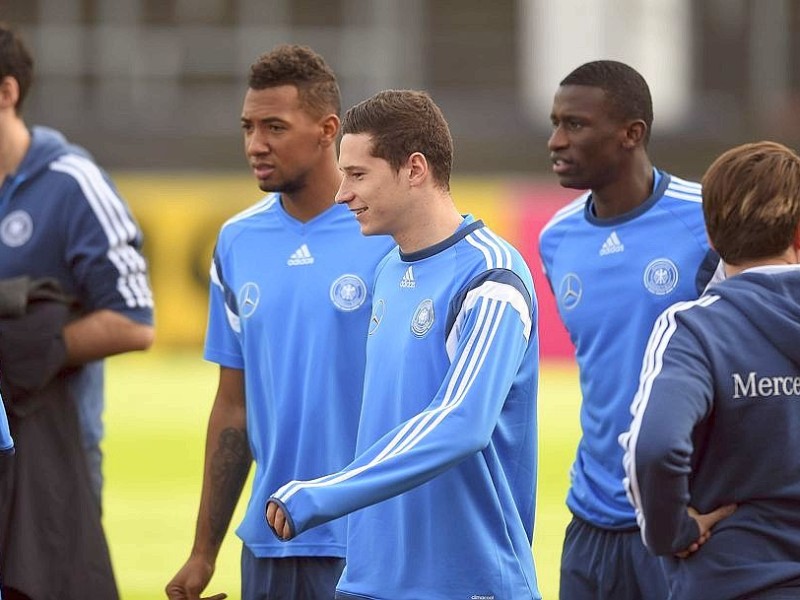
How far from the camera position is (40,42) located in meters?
22.6

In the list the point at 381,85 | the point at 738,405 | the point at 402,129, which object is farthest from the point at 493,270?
the point at 381,85

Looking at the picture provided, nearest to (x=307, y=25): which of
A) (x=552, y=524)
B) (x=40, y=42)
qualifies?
(x=40, y=42)

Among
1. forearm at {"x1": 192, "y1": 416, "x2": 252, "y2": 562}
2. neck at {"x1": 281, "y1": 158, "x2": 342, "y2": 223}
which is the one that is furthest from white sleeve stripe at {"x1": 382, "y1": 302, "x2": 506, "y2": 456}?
forearm at {"x1": 192, "y1": 416, "x2": 252, "y2": 562}

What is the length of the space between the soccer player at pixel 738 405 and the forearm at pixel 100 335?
2318 millimetres

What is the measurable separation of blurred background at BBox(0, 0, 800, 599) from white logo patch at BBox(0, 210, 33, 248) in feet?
38.5

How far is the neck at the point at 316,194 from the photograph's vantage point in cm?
504

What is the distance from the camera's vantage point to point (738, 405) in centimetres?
360

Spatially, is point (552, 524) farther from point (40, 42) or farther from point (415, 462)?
point (40, 42)

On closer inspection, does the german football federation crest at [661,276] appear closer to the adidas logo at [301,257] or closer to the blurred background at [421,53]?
the adidas logo at [301,257]

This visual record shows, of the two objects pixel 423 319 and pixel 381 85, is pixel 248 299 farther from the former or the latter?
pixel 381 85

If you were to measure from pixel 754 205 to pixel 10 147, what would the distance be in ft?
9.34

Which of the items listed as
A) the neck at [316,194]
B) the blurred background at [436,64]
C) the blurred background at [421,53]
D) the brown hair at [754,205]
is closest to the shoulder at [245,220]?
the neck at [316,194]

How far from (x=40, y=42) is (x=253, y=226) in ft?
60.0

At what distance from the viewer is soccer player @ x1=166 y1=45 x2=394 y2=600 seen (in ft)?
15.8
